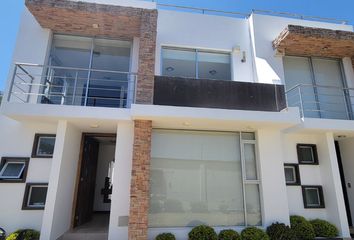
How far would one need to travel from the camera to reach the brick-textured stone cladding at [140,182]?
18.8 feet

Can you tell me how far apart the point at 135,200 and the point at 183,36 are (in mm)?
5820

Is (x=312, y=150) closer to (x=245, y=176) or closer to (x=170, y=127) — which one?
(x=245, y=176)

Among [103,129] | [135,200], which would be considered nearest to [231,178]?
[135,200]

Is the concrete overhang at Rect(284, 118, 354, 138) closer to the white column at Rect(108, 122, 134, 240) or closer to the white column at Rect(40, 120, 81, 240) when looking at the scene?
the white column at Rect(108, 122, 134, 240)

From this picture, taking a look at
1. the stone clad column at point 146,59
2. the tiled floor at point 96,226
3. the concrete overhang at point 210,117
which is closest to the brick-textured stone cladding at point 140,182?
the concrete overhang at point 210,117

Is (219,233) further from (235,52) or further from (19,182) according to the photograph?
(235,52)

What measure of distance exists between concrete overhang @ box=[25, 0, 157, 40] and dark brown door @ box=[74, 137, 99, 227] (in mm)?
3669

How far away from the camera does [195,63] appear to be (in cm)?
866

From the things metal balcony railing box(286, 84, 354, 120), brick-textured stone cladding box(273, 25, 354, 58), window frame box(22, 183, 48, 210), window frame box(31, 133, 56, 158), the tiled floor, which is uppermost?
brick-textured stone cladding box(273, 25, 354, 58)

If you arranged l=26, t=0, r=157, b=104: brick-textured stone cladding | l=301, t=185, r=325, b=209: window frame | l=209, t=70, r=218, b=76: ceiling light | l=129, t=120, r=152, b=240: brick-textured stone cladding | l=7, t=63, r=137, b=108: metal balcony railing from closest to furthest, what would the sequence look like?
l=129, t=120, r=152, b=240: brick-textured stone cladding < l=26, t=0, r=157, b=104: brick-textured stone cladding < l=7, t=63, r=137, b=108: metal balcony railing < l=301, t=185, r=325, b=209: window frame < l=209, t=70, r=218, b=76: ceiling light

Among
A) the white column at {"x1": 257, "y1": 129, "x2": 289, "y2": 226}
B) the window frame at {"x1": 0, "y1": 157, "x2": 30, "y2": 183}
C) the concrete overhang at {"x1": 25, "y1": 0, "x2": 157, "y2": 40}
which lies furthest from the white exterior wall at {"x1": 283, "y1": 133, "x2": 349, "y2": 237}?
the window frame at {"x1": 0, "y1": 157, "x2": 30, "y2": 183}

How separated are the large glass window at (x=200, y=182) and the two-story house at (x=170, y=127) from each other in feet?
0.10

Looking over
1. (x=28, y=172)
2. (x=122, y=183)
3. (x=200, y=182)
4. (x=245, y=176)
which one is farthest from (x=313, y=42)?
(x=28, y=172)

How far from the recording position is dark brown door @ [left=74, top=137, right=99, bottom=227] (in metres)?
7.45
